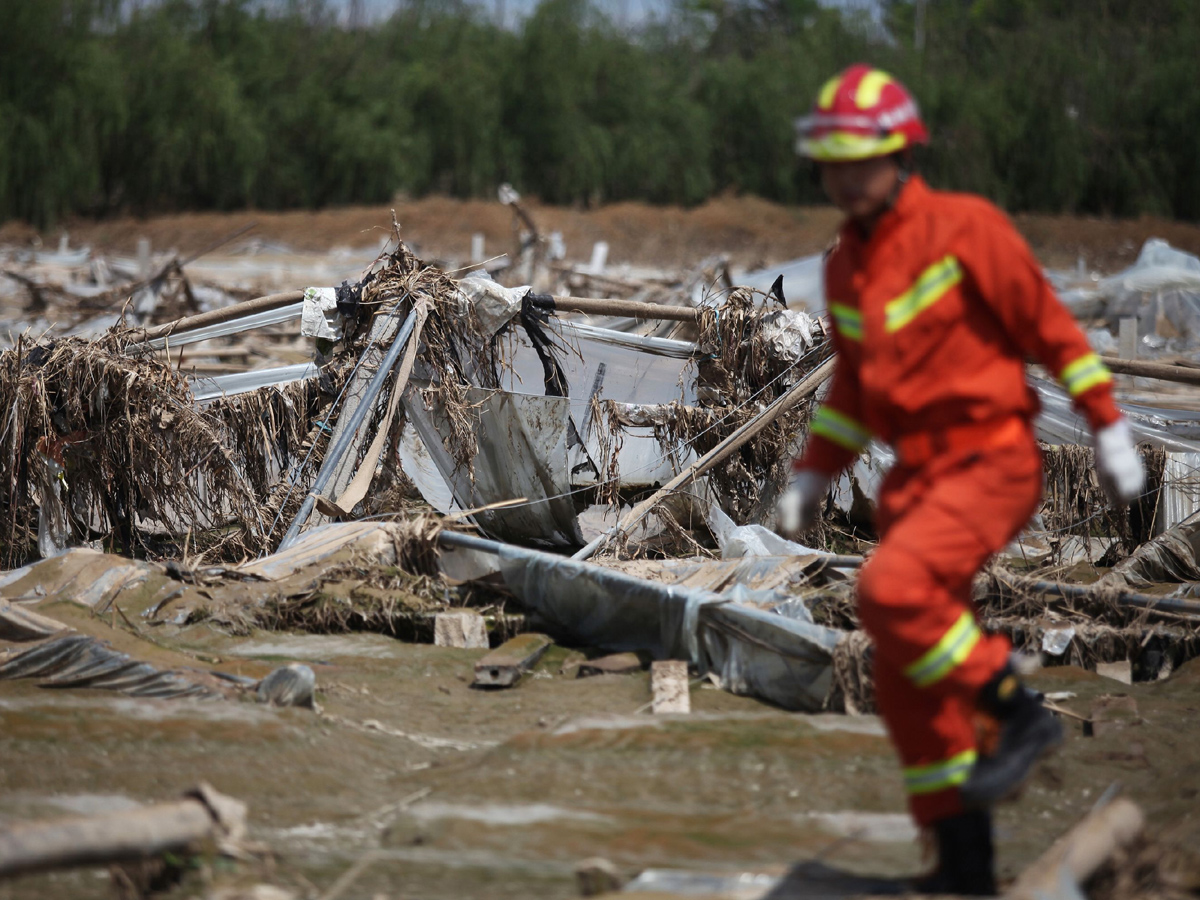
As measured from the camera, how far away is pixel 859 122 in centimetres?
280

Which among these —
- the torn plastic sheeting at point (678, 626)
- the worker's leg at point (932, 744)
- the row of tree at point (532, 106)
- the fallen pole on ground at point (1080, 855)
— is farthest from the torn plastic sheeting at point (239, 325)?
the row of tree at point (532, 106)

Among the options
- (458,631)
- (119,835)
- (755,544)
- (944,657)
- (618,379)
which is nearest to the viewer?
(119,835)

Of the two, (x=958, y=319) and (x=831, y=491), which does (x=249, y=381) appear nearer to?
(x=831, y=491)

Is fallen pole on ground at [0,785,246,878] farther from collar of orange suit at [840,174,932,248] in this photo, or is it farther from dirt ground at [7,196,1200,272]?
dirt ground at [7,196,1200,272]

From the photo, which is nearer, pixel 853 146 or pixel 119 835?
pixel 119 835

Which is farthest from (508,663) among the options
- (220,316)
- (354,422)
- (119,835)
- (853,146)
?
(220,316)

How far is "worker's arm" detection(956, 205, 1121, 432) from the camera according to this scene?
9.02ft

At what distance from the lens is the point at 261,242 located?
36.3 meters

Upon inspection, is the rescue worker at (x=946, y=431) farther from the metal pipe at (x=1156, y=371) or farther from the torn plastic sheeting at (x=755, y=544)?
the metal pipe at (x=1156, y=371)

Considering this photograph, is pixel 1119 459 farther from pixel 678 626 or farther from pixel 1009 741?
pixel 678 626

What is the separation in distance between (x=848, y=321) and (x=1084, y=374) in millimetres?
571

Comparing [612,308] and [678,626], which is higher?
[612,308]

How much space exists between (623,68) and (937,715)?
49.6 metres

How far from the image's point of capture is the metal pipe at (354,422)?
21.9 ft
